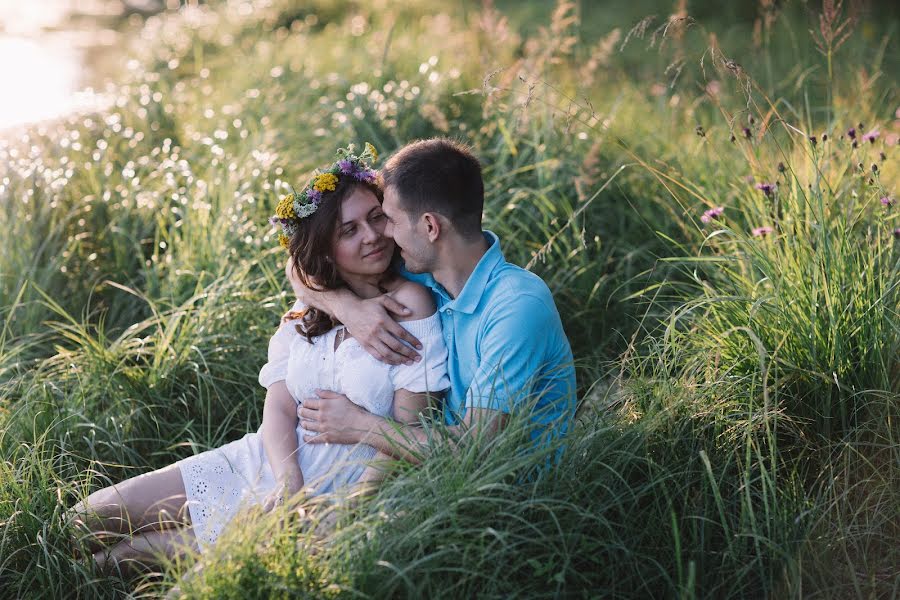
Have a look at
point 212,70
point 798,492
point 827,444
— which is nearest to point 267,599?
point 798,492

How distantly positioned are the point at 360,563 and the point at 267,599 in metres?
0.24

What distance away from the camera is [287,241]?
354cm

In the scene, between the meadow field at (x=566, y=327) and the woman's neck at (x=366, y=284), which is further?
the woman's neck at (x=366, y=284)

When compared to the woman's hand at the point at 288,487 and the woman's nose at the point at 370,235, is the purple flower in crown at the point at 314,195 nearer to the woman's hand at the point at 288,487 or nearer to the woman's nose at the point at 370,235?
the woman's nose at the point at 370,235

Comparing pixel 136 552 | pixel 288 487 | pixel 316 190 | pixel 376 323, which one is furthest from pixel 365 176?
pixel 136 552

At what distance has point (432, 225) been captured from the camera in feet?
10.3

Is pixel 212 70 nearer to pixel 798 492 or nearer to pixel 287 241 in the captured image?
pixel 287 241

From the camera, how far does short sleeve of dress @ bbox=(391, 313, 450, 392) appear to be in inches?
126

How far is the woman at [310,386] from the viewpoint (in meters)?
3.23

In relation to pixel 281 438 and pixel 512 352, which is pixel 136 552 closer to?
pixel 281 438

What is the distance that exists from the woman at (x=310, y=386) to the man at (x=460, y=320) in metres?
0.06

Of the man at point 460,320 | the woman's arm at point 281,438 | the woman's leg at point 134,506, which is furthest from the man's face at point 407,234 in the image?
the woman's leg at point 134,506

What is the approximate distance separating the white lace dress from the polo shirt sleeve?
252 millimetres

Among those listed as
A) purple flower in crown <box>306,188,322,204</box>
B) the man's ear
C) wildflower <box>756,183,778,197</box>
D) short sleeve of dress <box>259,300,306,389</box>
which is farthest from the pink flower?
short sleeve of dress <box>259,300,306,389</box>
